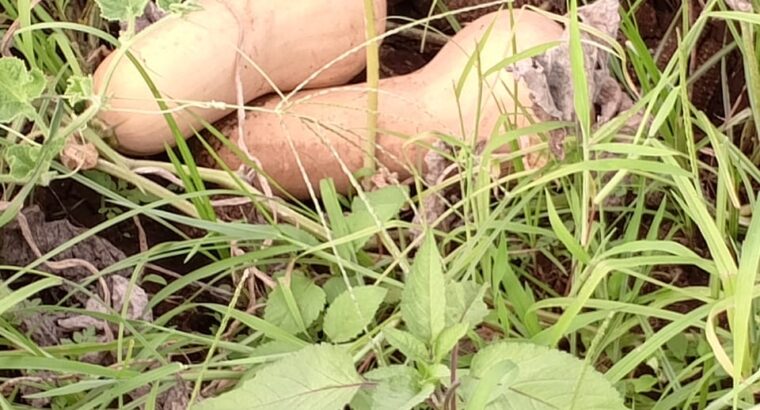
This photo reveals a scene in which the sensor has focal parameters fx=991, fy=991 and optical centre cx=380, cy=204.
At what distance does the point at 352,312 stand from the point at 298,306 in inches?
3.9

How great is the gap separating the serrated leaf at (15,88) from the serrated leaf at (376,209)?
0.37 metres

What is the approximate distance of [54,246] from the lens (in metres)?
1.25

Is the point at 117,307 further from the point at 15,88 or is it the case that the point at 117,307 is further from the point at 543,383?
the point at 543,383

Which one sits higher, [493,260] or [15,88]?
[15,88]

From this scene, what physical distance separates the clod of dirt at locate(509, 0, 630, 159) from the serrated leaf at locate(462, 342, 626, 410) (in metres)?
0.35

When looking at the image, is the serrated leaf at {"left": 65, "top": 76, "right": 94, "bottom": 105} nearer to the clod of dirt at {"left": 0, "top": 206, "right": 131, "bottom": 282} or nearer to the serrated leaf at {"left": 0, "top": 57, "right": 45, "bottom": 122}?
the serrated leaf at {"left": 0, "top": 57, "right": 45, "bottom": 122}

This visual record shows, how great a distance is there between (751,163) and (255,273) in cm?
59

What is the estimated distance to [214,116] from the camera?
132 centimetres

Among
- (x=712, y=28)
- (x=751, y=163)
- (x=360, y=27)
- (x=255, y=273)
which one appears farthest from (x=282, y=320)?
(x=712, y=28)

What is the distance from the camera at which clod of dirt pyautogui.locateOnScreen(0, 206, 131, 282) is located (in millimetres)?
1238

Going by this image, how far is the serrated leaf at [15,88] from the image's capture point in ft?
3.15

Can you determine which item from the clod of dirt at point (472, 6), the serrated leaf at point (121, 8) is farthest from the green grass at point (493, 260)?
the clod of dirt at point (472, 6)

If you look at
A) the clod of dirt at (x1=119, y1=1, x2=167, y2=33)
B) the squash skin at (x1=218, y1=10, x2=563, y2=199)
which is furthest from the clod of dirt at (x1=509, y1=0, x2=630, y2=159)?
the clod of dirt at (x1=119, y1=1, x2=167, y2=33)

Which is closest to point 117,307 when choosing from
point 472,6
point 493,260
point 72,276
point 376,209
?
point 72,276
